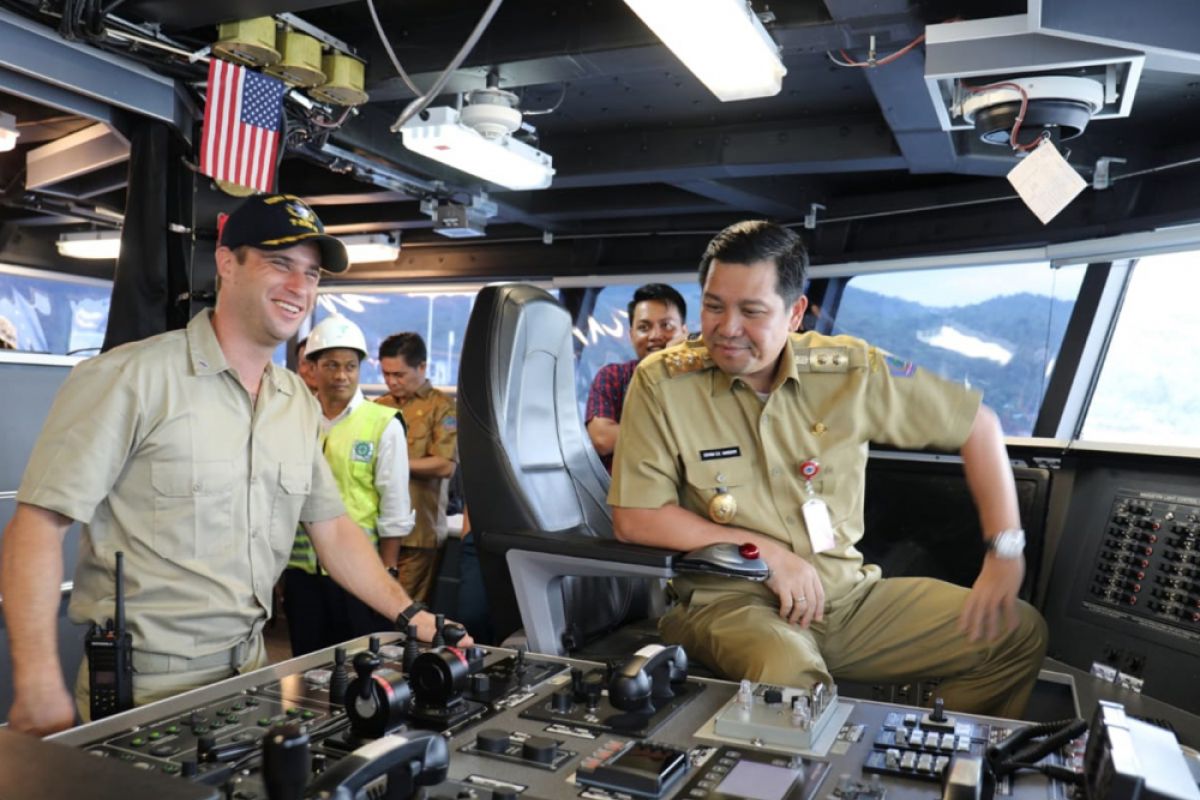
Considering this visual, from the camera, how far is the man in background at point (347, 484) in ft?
11.2

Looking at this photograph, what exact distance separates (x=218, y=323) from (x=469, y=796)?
1.10m

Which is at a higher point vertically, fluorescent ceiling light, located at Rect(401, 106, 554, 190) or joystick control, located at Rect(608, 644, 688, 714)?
fluorescent ceiling light, located at Rect(401, 106, 554, 190)

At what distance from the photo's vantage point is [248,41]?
3.50m

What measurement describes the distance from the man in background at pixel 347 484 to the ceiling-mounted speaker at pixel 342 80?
0.93 m

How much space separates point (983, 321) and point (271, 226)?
5.12m

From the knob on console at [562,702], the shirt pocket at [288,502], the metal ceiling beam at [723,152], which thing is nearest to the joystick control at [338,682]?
the knob on console at [562,702]

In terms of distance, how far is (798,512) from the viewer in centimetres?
205

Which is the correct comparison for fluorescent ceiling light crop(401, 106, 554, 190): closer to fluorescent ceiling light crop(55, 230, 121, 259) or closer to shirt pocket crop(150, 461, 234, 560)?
shirt pocket crop(150, 461, 234, 560)

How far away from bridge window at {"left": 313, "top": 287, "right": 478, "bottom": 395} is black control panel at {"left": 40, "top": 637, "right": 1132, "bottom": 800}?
718 cm

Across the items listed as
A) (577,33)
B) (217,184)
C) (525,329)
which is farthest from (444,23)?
(525,329)

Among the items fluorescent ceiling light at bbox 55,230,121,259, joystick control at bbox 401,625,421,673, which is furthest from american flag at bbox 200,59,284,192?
fluorescent ceiling light at bbox 55,230,121,259

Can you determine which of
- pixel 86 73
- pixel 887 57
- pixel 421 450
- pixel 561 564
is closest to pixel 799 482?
pixel 561 564

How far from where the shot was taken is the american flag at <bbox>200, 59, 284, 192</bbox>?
3.67 m

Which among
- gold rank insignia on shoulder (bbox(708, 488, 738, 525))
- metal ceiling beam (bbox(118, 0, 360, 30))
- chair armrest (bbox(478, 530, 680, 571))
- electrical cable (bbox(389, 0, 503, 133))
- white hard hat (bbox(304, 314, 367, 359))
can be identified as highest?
metal ceiling beam (bbox(118, 0, 360, 30))
